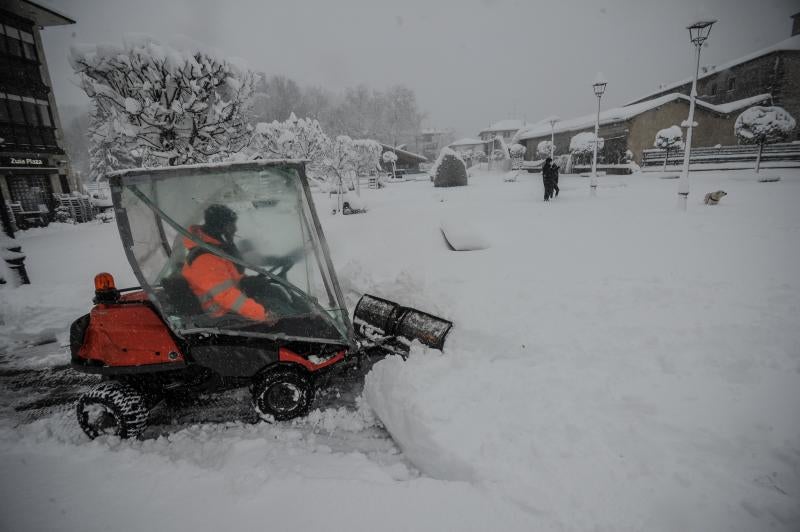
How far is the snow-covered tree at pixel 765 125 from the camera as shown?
15.5 metres

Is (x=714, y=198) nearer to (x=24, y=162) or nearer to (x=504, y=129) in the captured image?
(x=24, y=162)

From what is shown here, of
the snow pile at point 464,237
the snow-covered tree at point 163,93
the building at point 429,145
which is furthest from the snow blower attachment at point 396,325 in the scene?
the building at point 429,145

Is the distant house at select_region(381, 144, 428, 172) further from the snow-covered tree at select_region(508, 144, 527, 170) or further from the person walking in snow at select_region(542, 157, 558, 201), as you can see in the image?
the person walking in snow at select_region(542, 157, 558, 201)

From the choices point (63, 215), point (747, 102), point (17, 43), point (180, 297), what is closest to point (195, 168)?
point (180, 297)

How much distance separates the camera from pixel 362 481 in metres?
2.33

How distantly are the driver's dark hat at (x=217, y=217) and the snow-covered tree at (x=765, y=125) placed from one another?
22563 millimetres

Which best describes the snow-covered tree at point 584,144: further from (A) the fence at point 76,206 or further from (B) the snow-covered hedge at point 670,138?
(A) the fence at point 76,206

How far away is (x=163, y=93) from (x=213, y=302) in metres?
5.25

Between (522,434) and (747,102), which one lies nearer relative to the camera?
(522,434)

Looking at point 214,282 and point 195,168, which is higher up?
point 195,168

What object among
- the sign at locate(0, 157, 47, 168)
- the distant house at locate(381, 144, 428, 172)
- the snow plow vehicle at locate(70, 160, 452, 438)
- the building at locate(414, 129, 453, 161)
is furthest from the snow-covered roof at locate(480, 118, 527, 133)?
the snow plow vehicle at locate(70, 160, 452, 438)

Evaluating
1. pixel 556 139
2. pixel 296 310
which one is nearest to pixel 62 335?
pixel 296 310

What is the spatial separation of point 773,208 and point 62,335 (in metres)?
14.5

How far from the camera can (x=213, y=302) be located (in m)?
2.84
